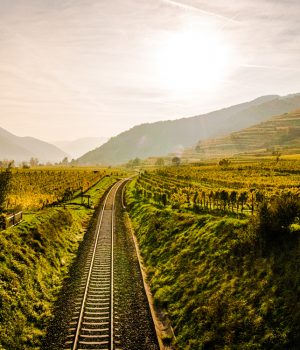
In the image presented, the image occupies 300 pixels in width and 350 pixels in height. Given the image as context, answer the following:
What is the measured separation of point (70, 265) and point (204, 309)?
A: 13779 millimetres

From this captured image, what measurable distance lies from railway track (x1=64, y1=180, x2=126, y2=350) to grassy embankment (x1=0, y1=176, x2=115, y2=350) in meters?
1.68

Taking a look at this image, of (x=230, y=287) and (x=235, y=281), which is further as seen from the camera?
(x=235, y=281)

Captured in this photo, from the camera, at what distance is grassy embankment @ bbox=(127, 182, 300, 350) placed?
567 inches

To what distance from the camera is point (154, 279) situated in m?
24.3

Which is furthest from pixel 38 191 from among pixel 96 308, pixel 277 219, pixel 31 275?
pixel 277 219

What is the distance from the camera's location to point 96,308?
19844 millimetres

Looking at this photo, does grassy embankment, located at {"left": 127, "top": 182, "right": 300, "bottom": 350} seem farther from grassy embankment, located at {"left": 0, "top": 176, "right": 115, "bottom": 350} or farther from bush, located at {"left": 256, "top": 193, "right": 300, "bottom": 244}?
grassy embankment, located at {"left": 0, "top": 176, "right": 115, "bottom": 350}

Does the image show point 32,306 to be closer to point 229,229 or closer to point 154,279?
point 154,279

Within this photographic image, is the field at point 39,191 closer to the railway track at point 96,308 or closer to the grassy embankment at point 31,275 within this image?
the grassy embankment at point 31,275

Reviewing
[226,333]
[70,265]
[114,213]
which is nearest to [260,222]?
[226,333]

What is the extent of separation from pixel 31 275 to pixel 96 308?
5.35 m

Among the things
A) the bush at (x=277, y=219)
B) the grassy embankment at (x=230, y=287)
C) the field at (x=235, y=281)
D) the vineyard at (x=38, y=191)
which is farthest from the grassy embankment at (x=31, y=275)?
the bush at (x=277, y=219)

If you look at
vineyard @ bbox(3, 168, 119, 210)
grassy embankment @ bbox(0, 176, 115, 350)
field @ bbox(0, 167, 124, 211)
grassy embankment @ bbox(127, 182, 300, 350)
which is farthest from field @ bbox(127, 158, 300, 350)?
field @ bbox(0, 167, 124, 211)

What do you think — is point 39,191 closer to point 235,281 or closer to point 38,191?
point 38,191
